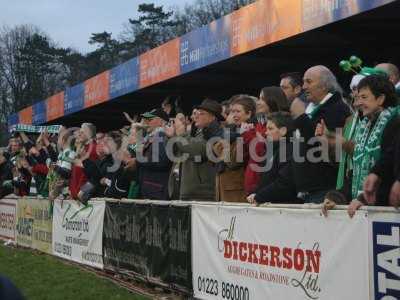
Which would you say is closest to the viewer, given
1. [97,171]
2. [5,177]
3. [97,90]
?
[97,171]

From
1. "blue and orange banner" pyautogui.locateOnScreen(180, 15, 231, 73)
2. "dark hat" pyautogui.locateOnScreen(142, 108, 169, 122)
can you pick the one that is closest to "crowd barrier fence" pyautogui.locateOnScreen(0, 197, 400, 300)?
"dark hat" pyautogui.locateOnScreen(142, 108, 169, 122)

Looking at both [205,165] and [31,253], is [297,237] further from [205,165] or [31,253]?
[31,253]

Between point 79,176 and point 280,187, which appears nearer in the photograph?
point 280,187

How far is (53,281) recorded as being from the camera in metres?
9.25

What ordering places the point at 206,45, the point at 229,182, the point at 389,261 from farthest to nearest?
the point at 206,45, the point at 229,182, the point at 389,261

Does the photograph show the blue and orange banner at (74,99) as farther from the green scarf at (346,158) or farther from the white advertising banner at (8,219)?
the green scarf at (346,158)

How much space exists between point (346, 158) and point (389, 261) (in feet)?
3.51

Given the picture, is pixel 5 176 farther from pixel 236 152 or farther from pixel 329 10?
pixel 236 152

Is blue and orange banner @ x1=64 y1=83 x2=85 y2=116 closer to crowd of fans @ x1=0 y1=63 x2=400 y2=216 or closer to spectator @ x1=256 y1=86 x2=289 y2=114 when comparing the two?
crowd of fans @ x1=0 y1=63 x2=400 y2=216

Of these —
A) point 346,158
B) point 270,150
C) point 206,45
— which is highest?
point 206,45

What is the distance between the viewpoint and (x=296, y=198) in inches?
247

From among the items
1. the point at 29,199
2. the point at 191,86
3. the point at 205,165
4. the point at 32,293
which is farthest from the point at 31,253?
the point at 191,86

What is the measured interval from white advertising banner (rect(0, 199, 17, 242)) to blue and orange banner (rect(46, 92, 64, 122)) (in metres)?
12.7

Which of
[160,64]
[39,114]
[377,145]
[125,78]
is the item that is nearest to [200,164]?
[377,145]
